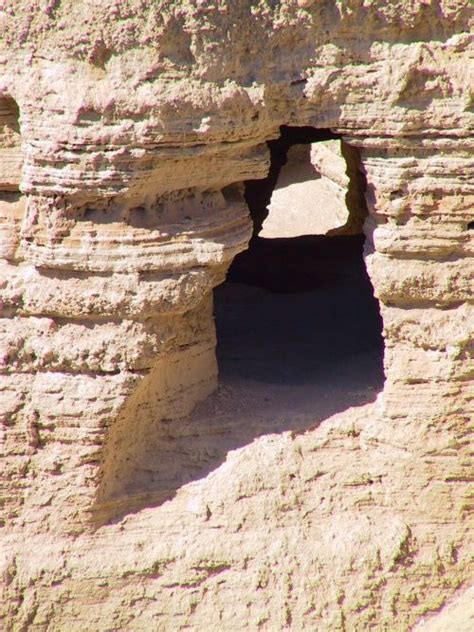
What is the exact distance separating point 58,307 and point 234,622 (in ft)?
6.55

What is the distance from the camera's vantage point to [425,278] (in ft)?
20.0

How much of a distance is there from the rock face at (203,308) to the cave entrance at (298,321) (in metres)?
0.26

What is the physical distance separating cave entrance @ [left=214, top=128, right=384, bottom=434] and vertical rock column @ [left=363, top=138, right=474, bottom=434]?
442mm

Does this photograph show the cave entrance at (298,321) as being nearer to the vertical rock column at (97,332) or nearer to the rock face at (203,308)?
the rock face at (203,308)

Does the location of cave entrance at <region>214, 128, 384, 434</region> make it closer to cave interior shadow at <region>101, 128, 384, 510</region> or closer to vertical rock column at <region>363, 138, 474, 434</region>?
cave interior shadow at <region>101, 128, 384, 510</region>

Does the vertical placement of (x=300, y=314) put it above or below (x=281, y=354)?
above

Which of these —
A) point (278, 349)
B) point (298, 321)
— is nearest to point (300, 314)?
point (298, 321)

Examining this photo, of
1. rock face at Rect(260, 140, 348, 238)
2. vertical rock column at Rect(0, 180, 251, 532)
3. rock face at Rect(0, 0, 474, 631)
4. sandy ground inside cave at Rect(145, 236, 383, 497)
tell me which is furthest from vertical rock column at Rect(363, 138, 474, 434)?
rock face at Rect(260, 140, 348, 238)

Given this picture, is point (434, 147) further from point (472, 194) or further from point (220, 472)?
point (220, 472)

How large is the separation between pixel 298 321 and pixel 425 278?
2.12m

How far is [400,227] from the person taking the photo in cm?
605

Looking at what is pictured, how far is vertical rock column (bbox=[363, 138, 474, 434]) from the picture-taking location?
593 centimetres

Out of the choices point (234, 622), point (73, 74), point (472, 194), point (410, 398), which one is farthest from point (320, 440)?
point (73, 74)

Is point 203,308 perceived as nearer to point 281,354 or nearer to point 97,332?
point 97,332
